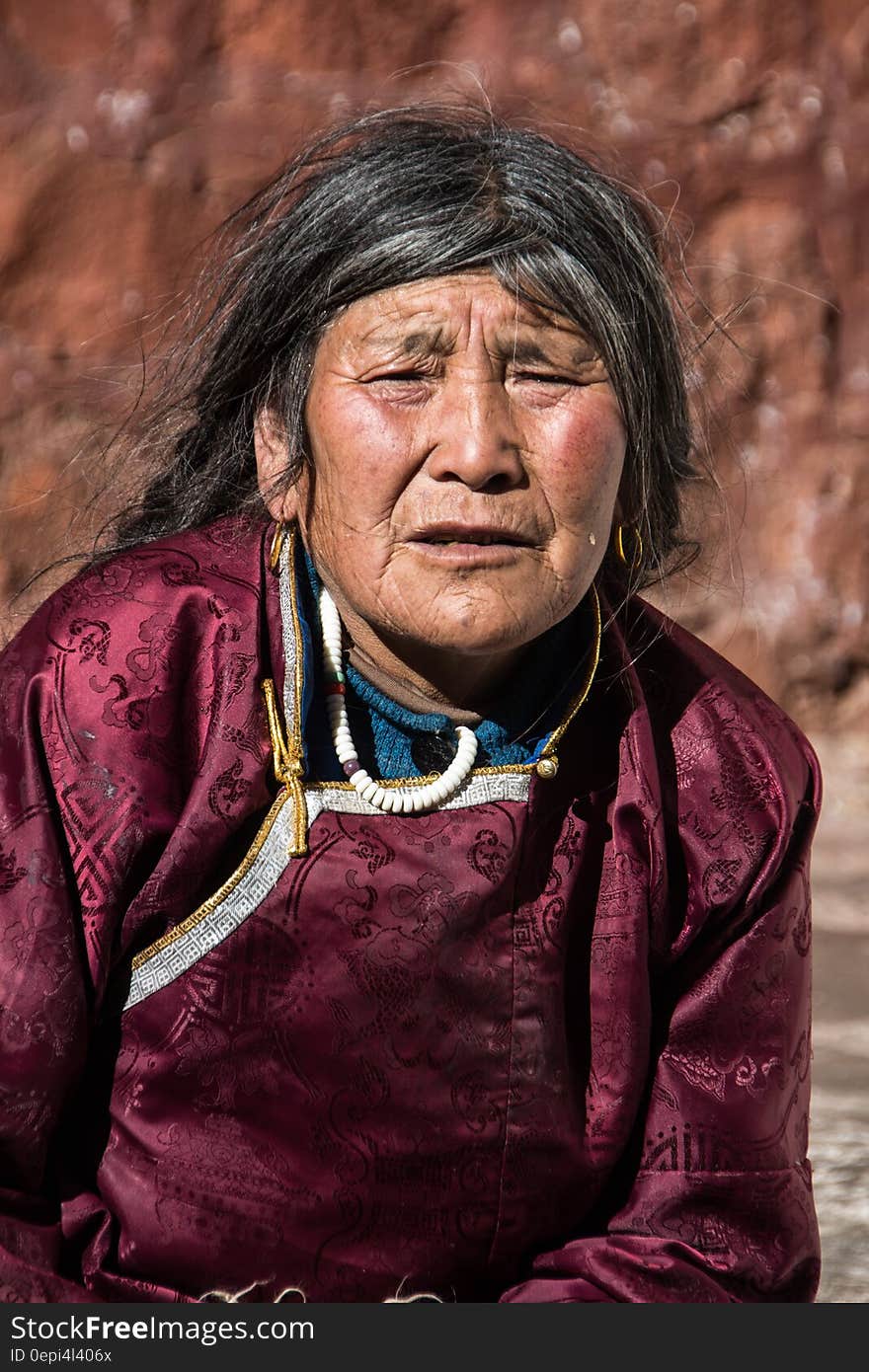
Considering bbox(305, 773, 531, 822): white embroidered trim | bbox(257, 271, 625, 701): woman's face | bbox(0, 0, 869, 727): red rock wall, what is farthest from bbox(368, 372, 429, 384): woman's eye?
bbox(0, 0, 869, 727): red rock wall

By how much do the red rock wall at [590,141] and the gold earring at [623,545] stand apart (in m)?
1.32

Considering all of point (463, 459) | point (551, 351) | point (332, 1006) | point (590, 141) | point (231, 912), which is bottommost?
point (332, 1006)

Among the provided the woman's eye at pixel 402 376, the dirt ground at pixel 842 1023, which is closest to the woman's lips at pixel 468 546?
the woman's eye at pixel 402 376

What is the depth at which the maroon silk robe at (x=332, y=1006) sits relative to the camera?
1.61m

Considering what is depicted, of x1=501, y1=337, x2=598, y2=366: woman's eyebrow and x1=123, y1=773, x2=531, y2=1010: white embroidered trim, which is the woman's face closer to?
x1=501, y1=337, x2=598, y2=366: woman's eyebrow

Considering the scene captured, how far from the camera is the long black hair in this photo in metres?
1.66

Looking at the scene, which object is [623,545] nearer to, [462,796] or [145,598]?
[462,796]

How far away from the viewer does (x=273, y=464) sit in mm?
1790

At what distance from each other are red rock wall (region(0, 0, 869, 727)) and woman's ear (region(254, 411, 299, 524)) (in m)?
1.37

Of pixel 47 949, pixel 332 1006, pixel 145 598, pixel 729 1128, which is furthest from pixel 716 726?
pixel 47 949

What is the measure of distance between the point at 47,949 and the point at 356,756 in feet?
1.20

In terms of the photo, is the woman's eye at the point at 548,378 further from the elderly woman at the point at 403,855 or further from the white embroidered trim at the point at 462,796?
the white embroidered trim at the point at 462,796

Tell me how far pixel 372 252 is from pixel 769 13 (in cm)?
267

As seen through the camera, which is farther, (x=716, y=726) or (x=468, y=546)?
(x=716, y=726)
